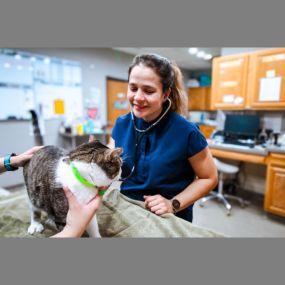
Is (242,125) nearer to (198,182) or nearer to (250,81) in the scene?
(250,81)

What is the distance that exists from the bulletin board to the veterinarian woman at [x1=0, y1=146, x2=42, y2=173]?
1.60 meters

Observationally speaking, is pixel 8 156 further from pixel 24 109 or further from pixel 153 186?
pixel 24 109

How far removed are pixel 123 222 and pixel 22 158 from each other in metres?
0.43

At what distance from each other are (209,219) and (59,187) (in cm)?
168

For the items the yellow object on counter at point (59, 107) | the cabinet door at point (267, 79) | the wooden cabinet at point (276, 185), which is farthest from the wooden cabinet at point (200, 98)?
the wooden cabinet at point (276, 185)

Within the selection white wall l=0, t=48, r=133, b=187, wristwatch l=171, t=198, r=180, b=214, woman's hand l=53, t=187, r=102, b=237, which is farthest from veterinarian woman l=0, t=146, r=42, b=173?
white wall l=0, t=48, r=133, b=187

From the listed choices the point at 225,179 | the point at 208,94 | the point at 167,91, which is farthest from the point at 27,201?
the point at 208,94

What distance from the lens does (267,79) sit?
207cm

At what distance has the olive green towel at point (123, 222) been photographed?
0.61 meters

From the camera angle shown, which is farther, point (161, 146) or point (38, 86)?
point (38, 86)

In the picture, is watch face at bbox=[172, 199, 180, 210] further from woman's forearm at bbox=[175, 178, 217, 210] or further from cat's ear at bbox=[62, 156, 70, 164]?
cat's ear at bbox=[62, 156, 70, 164]

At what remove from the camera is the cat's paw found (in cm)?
65

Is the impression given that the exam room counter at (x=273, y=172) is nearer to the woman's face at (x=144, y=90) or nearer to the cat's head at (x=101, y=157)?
the woman's face at (x=144, y=90)

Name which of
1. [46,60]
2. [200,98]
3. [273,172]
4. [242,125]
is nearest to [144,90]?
[273,172]
